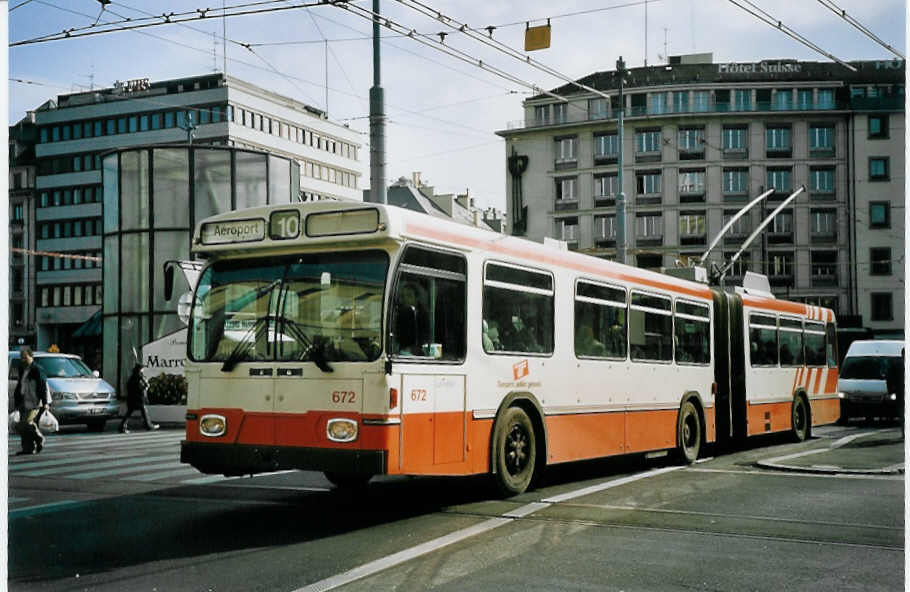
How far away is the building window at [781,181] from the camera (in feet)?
81.8

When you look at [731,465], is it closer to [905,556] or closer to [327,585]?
[905,556]

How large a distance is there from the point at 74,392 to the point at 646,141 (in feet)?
167

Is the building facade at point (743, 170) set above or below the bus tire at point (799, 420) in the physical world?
above

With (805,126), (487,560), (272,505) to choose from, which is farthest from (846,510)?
(805,126)

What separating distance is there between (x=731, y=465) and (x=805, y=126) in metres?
12.7

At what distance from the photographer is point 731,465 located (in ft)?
50.1

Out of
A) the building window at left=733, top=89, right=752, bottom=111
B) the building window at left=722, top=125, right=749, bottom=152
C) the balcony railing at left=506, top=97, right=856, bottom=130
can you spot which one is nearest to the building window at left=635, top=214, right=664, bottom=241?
the balcony railing at left=506, top=97, right=856, bottom=130

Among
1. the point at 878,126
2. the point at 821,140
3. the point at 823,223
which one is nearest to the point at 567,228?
the point at 821,140

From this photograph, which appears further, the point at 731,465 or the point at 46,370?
the point at 46,370

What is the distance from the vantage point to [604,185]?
74.3m

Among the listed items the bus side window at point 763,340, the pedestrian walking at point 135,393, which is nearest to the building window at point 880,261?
the bus side window at point 763,340

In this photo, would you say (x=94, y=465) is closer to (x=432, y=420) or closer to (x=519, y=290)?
(x=519, y=290)

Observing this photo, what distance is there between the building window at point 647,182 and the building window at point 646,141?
5.74 feet

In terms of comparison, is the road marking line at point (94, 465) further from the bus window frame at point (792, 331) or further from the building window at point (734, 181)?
the building window at point (734, 181)
